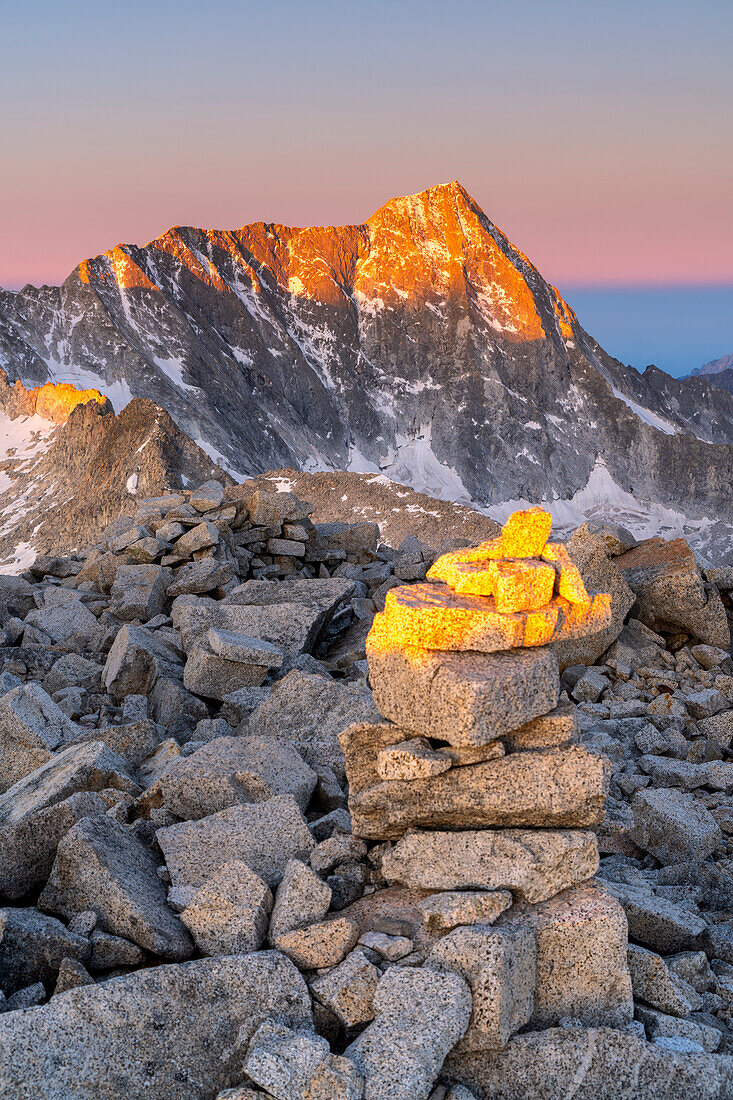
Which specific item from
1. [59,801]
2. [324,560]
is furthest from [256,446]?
[59,801]

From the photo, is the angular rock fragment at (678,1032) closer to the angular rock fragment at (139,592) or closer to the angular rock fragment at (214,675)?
the angular rock fragment at (214,675)

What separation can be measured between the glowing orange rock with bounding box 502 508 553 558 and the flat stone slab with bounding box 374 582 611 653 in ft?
1.90

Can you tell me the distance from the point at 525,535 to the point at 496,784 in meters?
1.92

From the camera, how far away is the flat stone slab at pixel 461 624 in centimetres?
627

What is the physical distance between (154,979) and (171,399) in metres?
154

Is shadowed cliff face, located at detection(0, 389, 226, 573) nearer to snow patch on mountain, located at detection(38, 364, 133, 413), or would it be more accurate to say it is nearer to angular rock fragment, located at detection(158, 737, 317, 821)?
snow patch on mountain, located at detection(38, 364, 133, 413)

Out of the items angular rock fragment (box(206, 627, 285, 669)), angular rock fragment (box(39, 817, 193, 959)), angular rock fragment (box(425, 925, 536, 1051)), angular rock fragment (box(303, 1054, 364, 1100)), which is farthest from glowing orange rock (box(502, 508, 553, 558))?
angular rock fragment (box(206, 627, 285, 669))

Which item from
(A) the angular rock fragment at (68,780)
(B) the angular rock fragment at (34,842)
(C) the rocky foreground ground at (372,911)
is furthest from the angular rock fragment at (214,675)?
(B) the angular rock fragment at (34,842)

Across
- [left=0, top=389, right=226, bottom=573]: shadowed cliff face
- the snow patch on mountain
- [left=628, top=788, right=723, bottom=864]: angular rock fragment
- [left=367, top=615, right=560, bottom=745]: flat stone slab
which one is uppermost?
the snow patch on mountain

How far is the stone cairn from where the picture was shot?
5602 millimetres

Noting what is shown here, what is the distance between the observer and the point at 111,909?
5.98 metres

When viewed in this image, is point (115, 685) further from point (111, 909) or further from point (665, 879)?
point (665, 879)

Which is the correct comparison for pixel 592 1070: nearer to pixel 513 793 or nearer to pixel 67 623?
pixel 513 793

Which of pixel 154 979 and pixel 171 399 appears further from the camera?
pixel 171 399
